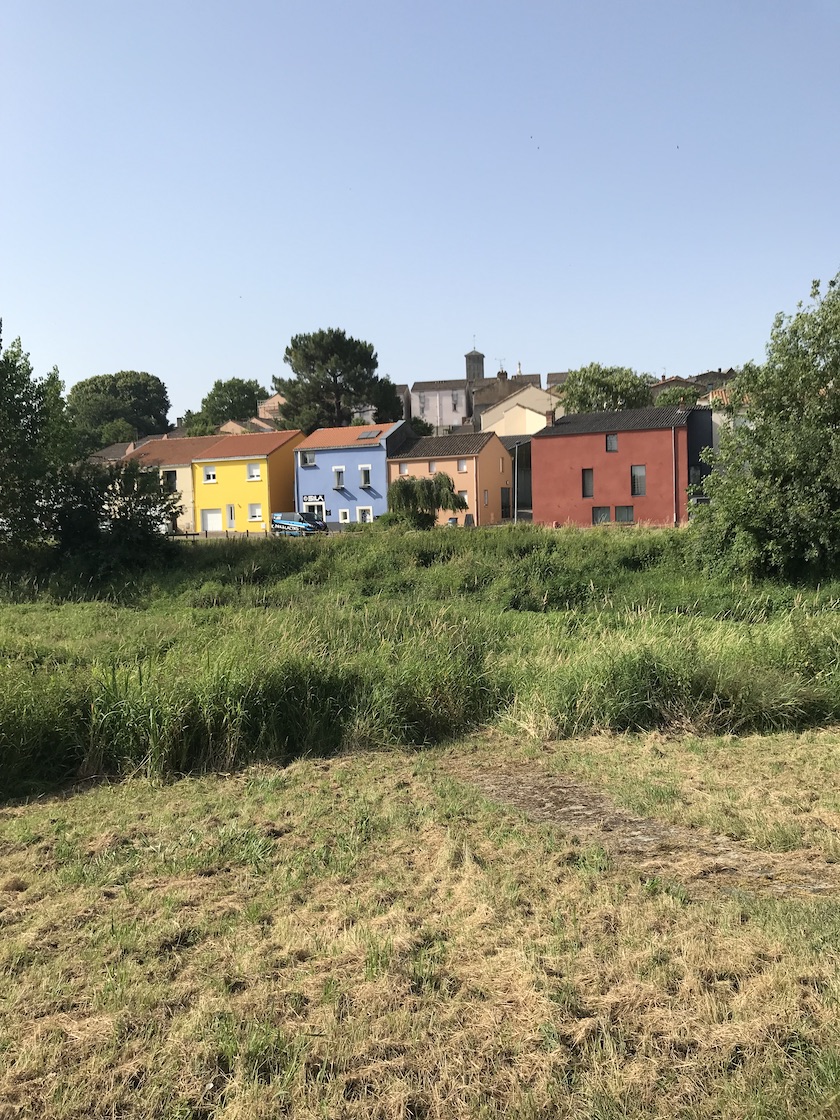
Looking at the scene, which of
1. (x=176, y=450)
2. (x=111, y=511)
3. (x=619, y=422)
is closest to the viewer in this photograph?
(x=111, y=511)

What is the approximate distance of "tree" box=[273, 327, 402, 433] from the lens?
68.1m

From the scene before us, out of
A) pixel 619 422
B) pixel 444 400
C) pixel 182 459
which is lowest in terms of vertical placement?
pixel 182 459

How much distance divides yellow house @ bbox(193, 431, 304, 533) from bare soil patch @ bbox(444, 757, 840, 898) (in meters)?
49.1

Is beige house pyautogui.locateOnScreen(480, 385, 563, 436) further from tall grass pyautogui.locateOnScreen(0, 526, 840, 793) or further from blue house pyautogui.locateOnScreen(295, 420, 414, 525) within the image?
tall grass pyautogui.locateOnScreen(0, 526, 840, 793)

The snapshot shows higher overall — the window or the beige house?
the beige house

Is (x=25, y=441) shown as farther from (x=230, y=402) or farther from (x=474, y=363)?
(x=474, y=363)

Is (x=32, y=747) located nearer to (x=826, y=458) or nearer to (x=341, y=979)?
(x=341, y=979)

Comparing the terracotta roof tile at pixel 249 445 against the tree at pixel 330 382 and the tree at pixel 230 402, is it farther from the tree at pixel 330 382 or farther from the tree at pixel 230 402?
the tree at pixel 230 402

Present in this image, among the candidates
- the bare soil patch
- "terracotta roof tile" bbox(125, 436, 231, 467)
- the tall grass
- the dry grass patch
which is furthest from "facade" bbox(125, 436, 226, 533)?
the dry grass patch

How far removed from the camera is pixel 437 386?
321 feet

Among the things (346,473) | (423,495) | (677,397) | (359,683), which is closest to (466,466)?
(346,473)

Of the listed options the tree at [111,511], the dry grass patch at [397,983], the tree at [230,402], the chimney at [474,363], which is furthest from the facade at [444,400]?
the dry grass patch at [397,983]

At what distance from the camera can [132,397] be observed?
104375 mm

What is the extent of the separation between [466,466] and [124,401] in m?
67.1
